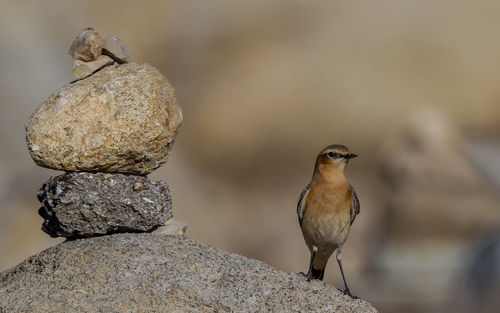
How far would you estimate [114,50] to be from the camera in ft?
31.0

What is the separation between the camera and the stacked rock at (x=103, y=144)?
28.7 ft

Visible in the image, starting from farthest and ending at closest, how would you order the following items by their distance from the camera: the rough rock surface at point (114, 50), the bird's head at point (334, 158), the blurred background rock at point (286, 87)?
the blurred background rock at point (286, 87)
the bird's head at point (334, 158)
the rough rock surface at point (114, 50)

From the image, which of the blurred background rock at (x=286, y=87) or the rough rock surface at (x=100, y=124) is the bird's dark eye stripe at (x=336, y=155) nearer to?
the rough rock surface at (x=100, y=124)

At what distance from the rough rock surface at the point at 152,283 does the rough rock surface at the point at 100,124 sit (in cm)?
96

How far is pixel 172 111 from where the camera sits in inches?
362

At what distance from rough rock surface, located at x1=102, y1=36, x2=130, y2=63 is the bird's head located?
2.57 metres

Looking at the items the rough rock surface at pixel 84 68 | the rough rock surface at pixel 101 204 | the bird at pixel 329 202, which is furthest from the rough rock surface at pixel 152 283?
the rough rock surface at pixel 84 68

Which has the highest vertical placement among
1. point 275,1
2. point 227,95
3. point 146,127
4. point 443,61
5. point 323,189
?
point 443,61

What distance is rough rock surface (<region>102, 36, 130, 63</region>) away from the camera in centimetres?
941

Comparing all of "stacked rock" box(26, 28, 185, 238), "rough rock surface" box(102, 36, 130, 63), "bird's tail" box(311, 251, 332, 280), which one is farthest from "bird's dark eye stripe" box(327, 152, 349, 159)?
"rough rock surface" box(102, 36, 130, 63)

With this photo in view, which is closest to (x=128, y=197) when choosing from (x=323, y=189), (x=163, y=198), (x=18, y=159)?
(x=163, y=198)

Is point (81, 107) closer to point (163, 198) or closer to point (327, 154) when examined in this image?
point (163, 198)

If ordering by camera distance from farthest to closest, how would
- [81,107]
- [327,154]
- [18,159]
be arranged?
[18,159] → [327,154] → [81,107]

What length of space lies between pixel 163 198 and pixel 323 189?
1894 mm
